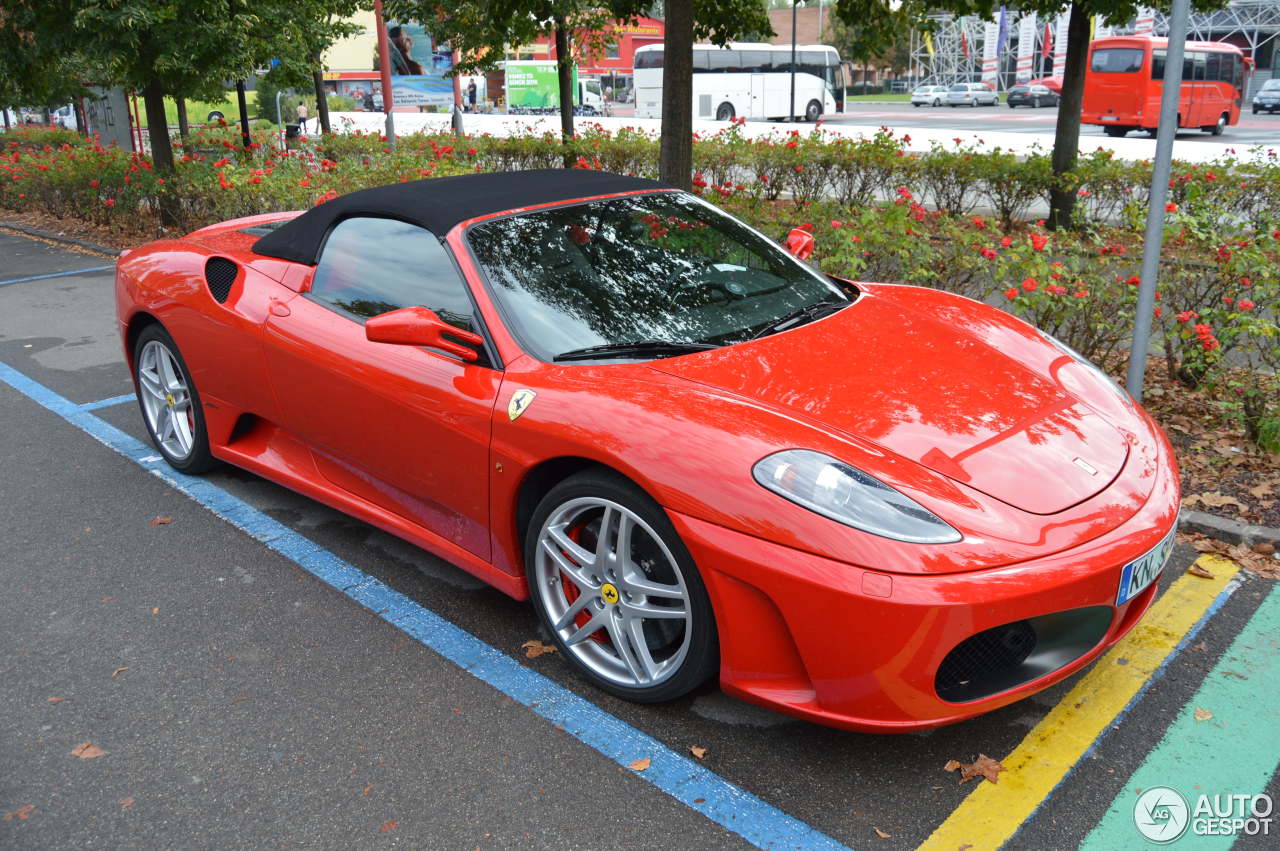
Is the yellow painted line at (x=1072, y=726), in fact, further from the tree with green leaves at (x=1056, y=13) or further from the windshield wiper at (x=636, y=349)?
the tree with green leaves at (x=1056, y=13)

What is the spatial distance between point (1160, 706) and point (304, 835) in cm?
237

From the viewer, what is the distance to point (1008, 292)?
518cm

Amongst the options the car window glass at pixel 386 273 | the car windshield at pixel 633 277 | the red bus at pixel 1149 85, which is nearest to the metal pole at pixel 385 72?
the car window glass at pixel 386 273

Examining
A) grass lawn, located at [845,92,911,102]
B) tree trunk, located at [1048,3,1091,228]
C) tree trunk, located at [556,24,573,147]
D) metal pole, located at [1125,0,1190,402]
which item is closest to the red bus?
tree trunk, located at [556,24,573,147]

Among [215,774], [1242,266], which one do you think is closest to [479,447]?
[215,774]

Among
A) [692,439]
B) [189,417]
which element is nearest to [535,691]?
[692,439]

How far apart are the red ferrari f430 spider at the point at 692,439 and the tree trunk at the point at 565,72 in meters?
10.9

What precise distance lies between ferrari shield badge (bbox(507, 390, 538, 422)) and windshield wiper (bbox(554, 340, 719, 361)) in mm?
160

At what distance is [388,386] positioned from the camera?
3.40 metres

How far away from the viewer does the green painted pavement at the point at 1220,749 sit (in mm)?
2424

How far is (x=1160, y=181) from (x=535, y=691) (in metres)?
3.24

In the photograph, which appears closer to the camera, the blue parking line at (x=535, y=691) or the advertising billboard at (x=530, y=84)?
the blue parking line at (x=535, y=691)

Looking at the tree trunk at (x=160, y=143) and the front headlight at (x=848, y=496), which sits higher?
the tree trunk at (x=160, y=143)

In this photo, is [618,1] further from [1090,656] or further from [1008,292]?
[1090,656]
